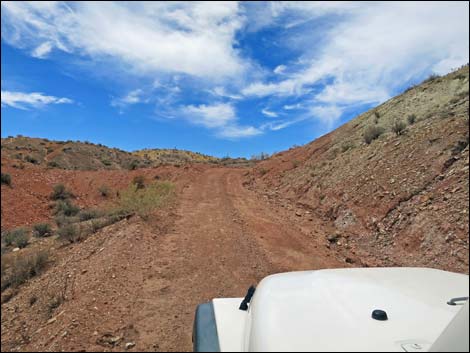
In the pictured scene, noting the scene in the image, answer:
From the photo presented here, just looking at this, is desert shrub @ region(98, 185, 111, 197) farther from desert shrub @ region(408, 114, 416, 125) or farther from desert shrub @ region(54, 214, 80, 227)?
desert shrub @ region(408, 114, 416, 125)

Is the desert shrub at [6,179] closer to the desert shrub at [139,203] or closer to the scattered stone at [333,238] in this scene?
the desert shrub at [139,203]

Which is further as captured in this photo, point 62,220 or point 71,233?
point 71,233

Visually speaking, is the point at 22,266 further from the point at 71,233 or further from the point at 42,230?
the point at 71,233

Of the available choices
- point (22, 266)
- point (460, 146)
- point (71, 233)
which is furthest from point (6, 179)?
point (460, 146)

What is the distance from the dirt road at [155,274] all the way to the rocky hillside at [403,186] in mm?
1321

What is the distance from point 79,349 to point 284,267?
15.4ft

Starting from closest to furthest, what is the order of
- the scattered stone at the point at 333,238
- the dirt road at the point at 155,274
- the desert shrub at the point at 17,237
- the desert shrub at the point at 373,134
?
the desert shrub at the point at 17,237 → the dirt road at the point at 155,274 → the scattered stone at the point at 333,238 → the desert shrub at the point at 373,134

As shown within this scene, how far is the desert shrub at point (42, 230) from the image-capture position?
3.64 metres

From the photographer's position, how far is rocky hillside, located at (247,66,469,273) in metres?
6.91

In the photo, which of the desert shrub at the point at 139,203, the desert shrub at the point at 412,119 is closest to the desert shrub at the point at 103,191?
the desert shrub at the point at 139,203

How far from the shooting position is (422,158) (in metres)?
10.2

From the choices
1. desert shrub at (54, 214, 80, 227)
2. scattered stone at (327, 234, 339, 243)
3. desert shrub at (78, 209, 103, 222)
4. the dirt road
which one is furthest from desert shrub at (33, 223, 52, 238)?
scattered stone at (327, 234, 339, 243)

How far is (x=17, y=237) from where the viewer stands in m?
2.87

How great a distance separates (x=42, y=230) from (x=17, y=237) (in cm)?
126
